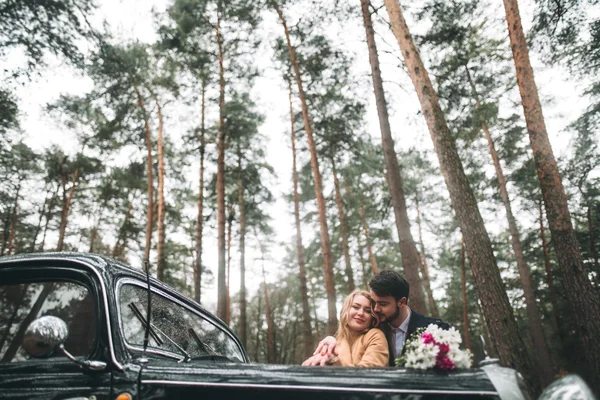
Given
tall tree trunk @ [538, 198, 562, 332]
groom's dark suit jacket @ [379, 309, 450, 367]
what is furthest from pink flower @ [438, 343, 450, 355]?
tall tree trunk @ [538, 198, 562, 332]

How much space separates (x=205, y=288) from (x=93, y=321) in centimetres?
2704

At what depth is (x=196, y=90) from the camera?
17.0 meters

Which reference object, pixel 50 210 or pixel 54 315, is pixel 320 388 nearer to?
pixel 54 315

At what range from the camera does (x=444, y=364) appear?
5.11ft

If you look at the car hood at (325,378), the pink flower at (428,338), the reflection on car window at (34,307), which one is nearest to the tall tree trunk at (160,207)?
the reflection on car window at (34,307)

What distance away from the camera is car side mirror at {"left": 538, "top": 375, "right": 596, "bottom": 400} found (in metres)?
1.25

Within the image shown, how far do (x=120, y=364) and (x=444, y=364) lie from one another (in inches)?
64.6

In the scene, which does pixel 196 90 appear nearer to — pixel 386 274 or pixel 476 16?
pixel 476 16

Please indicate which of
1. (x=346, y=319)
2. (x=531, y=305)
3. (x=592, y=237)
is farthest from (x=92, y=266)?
(x=592, y=237)

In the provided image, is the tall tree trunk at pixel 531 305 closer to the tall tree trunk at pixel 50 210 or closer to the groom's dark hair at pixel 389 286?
the groom's dark hair at pixel 389 286

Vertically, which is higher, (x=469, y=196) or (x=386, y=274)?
(x=469, y=196)

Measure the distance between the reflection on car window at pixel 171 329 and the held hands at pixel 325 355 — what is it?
74cm

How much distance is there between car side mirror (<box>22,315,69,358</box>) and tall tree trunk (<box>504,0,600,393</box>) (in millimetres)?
8234

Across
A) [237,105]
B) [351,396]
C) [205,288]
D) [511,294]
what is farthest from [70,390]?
[511,294]
